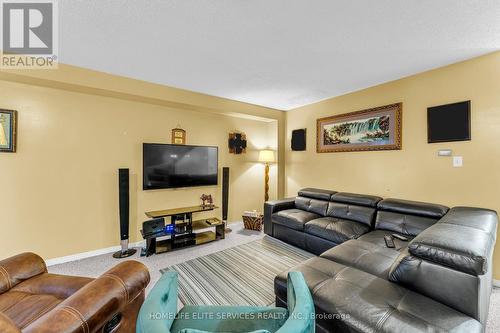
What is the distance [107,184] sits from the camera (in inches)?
122

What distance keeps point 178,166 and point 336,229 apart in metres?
2.60

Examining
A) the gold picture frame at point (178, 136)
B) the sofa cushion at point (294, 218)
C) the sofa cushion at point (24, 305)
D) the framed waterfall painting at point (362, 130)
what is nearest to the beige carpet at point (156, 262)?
the sofa cushion at point (294, 218)

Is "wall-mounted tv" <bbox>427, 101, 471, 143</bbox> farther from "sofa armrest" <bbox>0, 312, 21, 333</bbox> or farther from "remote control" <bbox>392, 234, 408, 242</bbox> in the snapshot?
"sofa armrest" <bbox>0, 312, 21, 333</bbox>

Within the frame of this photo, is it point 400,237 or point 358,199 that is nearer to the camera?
point 400,237

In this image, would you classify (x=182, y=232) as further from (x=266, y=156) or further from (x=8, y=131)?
(x=8, y=131)

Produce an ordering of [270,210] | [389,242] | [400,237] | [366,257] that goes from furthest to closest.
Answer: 1. [270,210]
2. [400,237]
3. [389,242]
4. [366,257]

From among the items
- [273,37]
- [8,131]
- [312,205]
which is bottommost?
[312,205]

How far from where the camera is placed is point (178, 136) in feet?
12.1

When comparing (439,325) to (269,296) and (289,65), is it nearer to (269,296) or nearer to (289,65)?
(269,296)

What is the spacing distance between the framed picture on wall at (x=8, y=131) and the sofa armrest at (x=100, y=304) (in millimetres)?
2461

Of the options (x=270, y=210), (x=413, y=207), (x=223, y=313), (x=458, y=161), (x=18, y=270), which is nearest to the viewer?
(x=223, y=313)

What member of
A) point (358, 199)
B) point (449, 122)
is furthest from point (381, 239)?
point (449, 122)

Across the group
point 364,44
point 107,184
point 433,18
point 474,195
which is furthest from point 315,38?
point 107,184

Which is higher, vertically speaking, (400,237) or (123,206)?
(123,206)
